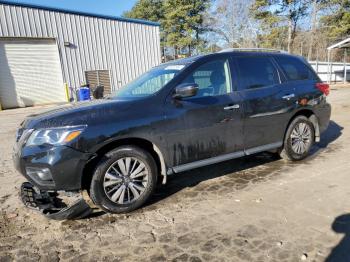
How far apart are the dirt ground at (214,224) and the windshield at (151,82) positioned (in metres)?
1.41

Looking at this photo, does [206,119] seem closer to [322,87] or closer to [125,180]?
[125,180]

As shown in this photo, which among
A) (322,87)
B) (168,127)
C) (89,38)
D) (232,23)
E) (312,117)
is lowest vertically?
(312,117)

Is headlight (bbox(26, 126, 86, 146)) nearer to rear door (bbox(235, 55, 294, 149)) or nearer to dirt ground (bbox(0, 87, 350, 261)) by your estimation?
dirt ground (bbox(0, 87, 350, 261))

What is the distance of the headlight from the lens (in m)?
3.16

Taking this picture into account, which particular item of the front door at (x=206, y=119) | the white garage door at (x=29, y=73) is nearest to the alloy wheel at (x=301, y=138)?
the front door at (x=206, y=119)

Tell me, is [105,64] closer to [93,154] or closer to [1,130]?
[1,130]

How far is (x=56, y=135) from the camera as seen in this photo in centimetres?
317

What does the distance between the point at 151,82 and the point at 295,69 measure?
2.54 metres

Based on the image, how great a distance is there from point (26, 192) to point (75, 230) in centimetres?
77

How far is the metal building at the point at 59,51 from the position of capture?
15.5m

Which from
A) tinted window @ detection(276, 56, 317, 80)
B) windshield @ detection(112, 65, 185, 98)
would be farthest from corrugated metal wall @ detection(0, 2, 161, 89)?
tinted window @ detection(276, 56, 317, 80)

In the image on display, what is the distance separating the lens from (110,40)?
60.0 feet

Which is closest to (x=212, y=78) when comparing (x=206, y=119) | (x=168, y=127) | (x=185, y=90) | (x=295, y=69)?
(x=206, y=119)

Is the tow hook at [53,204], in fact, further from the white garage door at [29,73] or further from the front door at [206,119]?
the white garage door at [29,73]
